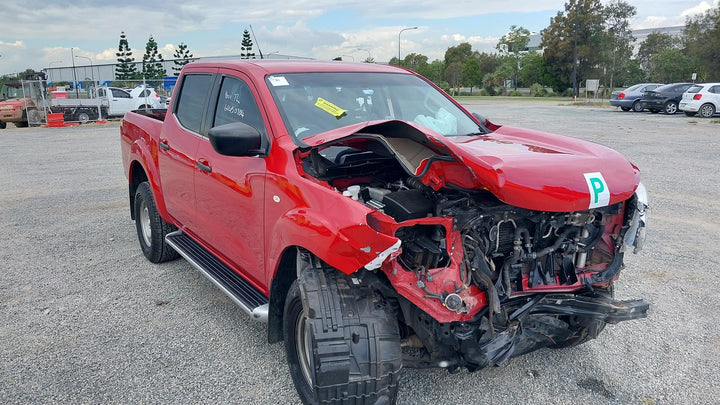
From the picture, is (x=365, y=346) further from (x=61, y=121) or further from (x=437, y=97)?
(x=61, y=121)

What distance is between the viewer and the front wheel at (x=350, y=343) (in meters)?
2.54

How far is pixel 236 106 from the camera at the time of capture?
12.5ft

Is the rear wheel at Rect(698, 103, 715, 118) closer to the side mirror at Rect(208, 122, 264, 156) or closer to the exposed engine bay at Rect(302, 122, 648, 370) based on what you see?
the exposed engine bay at Rect(302, 122, 648, 370)

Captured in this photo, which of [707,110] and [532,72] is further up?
[532,72]

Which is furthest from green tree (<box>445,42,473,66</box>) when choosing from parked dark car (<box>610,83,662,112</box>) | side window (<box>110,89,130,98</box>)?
side window (<box>110,89,130,98</box>)

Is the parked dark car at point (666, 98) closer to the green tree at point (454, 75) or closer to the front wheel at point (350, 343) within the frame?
the front wheel at point (350, 343)

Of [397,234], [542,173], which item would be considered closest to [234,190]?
[397,234]

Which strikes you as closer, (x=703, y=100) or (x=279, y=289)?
(x=279, y=289)

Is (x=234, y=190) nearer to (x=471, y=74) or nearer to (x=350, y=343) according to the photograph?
(x=350, y=343)

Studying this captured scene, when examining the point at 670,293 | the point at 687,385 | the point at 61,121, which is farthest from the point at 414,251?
the point at 61,121

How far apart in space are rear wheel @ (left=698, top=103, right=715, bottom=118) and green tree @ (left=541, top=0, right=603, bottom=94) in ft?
106

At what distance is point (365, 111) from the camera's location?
3.77 metres

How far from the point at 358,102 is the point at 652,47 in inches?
2677

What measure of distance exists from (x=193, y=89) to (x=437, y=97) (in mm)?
2058
